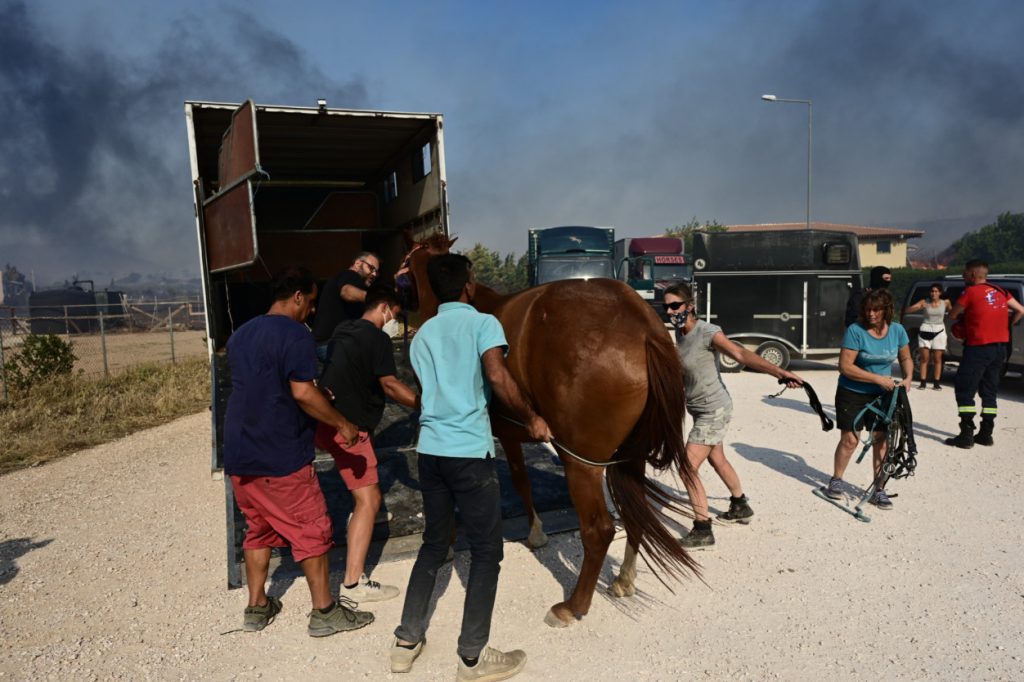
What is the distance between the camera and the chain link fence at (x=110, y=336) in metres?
13.1

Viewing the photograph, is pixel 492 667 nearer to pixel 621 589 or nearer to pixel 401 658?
pixel 401 658

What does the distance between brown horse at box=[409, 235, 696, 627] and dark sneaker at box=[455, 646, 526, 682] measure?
450 millimetres

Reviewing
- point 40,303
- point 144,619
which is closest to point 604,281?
point 144,619

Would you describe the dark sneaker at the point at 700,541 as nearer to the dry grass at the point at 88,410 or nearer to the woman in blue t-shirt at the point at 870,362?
the woman in blue t-shirt at the point at 870,362

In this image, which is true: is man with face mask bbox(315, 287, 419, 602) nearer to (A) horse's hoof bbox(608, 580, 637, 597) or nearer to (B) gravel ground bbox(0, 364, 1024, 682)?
(B) gravel ground bbox(0, 364, 1024, 682)

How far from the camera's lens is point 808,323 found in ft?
37.5

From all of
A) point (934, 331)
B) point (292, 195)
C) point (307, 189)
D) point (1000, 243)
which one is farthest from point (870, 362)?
point (1000, 243)

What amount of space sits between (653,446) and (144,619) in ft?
9.89

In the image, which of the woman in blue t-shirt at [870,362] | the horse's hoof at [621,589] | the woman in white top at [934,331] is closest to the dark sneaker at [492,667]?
the horse's hoof at [621,589]

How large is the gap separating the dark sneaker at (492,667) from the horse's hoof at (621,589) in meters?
0.85

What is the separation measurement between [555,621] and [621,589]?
19.7 inches

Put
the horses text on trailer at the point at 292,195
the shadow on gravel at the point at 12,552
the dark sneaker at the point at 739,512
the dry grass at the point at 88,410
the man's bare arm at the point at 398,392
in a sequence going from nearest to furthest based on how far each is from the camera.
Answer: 1. the man's bare arm at the point at 398,392
2. the shadow on gravel at the point at 12,552
3. the dark sneaker at the point at 739,512
4. the horses text on trailer at the point at 292,195
5. the dry grass at the point at 88,410

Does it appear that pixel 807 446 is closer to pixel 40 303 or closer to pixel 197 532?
pixel 197 532

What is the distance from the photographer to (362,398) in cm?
340
